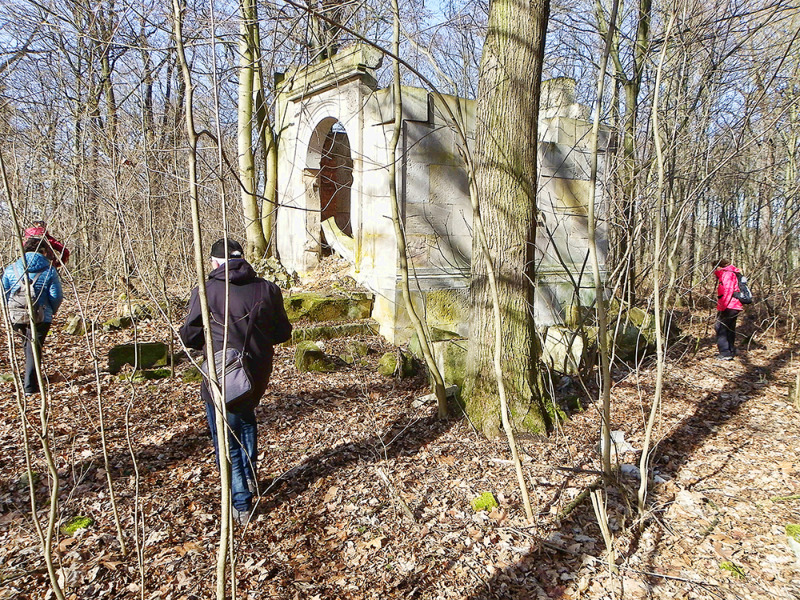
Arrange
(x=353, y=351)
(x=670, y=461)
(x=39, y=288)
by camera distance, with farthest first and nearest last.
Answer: (x=353, y=351)
(x=39, y=288)
(x=670, y=461)

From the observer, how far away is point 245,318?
344 centimetres

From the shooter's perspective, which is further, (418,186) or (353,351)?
(418,186)

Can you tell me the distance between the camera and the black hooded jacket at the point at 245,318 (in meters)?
3.31

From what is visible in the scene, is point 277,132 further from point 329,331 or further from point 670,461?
point 670,461

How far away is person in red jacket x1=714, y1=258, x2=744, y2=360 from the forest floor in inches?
86.7

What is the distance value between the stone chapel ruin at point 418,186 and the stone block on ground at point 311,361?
1.09m

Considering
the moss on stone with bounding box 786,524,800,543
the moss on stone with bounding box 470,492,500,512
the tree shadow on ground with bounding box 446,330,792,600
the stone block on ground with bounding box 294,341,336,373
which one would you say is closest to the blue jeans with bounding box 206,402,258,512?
the tree shadow on ground with bounding box 446,330,792,600

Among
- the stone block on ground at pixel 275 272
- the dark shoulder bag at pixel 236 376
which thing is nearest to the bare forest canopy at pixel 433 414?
the dark shoulder bag at pixel 236 376

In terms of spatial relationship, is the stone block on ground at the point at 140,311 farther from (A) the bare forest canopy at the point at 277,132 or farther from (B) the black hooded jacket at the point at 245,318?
(B) the black hooded jacket at the point at 245,318

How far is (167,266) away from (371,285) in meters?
5.24

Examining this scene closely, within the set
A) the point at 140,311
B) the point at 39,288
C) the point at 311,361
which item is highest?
the point at 39,288

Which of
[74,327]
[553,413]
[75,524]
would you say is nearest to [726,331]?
[553,413]

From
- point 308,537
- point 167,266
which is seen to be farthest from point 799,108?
point 167,266

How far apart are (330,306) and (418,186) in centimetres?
223
